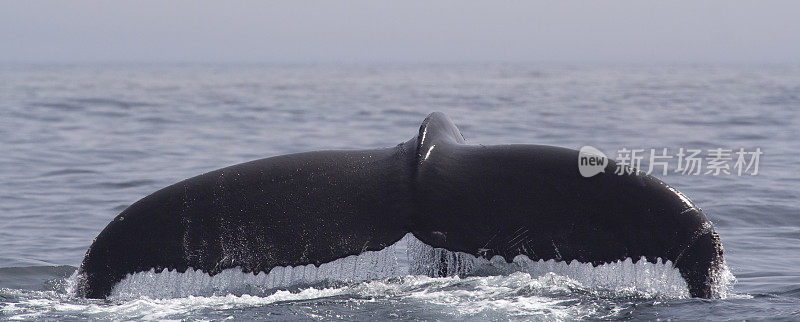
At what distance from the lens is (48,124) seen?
2372 cm

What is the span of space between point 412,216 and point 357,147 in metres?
12.8

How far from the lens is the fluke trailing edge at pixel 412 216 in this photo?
494cm

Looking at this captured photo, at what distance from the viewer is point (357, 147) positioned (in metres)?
18.0

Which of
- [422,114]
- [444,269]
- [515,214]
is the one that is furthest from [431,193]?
[422,114]

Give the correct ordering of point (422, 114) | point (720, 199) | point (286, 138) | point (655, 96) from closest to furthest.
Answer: point (720, 199), point (286, 138), point (422, 114), point (655, 96)

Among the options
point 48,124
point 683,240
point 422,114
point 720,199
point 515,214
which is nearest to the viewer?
point 683,240

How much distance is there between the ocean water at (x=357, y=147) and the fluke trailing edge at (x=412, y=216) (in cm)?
12

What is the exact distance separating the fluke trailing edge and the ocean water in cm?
12

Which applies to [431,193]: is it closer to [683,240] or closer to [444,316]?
[444,316]

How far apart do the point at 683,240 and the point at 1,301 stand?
13.7 feet
